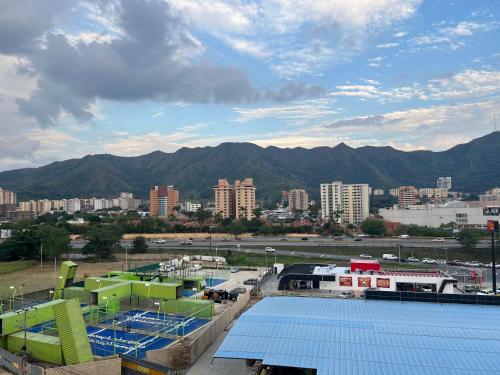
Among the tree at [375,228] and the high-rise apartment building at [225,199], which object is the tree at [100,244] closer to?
the tree at [375,228]

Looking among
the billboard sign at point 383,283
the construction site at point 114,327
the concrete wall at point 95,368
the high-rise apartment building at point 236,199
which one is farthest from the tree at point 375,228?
the concrete wall at point 95,368

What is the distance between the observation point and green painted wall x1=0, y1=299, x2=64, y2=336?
1709 cm

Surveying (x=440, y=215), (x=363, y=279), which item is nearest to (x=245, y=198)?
(x=440, y=215)

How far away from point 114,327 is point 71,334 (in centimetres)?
394

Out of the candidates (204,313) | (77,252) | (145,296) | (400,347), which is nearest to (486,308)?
(400,347)

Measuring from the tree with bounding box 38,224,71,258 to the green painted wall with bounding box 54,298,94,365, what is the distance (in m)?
33.3

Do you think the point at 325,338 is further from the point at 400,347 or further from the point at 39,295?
the point at 39,295

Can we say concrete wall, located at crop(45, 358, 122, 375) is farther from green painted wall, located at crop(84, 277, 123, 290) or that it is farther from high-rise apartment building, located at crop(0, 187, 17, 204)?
high-rise apartment building, located at crop(0, 187, 17, 204)

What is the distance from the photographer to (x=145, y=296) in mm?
24734

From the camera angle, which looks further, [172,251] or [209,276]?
[172,251]

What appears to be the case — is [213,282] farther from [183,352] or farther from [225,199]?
[225,199]

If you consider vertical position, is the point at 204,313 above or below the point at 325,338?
below

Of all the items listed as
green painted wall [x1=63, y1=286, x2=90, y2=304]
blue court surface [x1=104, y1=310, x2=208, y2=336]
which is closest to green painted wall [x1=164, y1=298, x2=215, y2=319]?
blue court surface [x1=104, y1=310, x2=208, y2=336]

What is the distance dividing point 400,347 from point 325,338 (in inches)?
98.6
